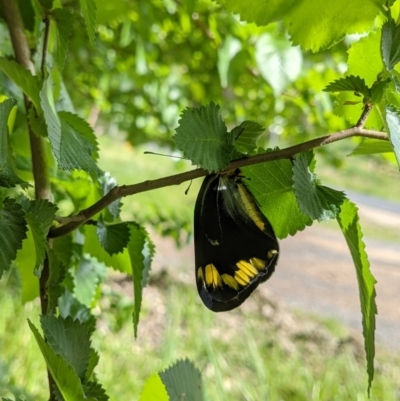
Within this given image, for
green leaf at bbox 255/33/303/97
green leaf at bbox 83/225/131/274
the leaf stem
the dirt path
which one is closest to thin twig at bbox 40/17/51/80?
the leaf stem

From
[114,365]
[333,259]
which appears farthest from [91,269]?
[333,259]

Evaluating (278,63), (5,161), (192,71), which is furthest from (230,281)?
(192,71)

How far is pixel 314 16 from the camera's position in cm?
22

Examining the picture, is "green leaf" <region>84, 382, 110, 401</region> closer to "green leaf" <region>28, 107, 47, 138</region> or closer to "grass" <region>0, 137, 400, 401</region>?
"green leaf" <region>28, 107, 47, 138</region>

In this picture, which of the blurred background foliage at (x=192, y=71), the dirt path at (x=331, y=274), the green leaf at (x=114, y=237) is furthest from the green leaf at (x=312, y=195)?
the dirt path at (x=331, y=274)

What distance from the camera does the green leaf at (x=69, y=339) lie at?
0.22 m

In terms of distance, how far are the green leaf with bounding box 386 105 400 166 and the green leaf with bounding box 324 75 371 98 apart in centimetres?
2

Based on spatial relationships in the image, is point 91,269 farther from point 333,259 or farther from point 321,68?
point 333,259

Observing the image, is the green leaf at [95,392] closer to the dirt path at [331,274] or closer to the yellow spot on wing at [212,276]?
the yellow spot on wing at [212,276]

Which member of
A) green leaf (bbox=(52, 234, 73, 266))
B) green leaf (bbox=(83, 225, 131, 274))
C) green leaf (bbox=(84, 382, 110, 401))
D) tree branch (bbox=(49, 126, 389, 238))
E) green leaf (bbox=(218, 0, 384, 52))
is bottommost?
green leaf (bbox=(84, 382, 110, 401))

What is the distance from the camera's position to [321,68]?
Result: 0.82 metres

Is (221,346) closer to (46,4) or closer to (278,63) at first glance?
(278,63)

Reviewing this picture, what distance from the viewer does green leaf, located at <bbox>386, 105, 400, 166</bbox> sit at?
164 mm

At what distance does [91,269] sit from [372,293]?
207 millimetres
